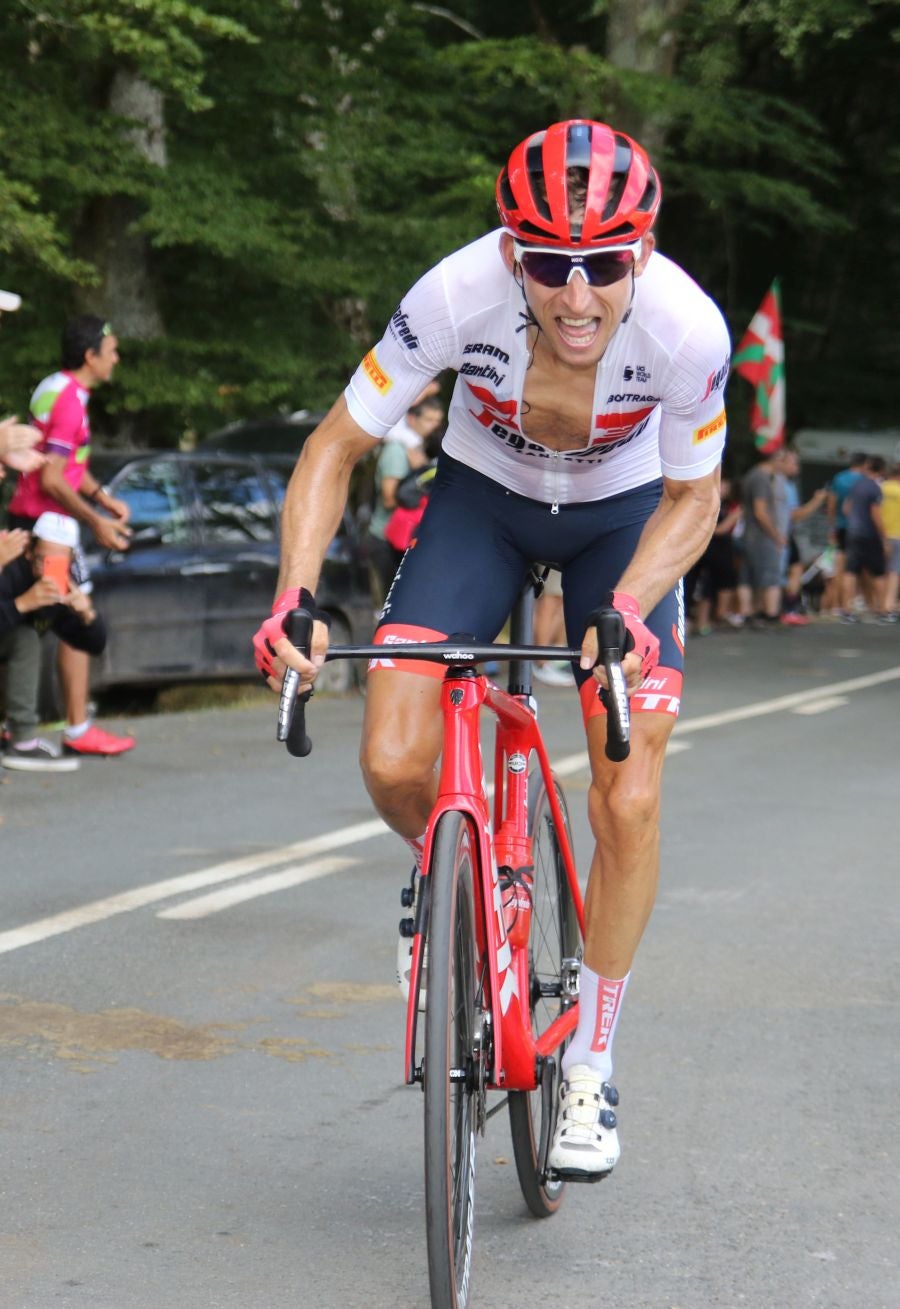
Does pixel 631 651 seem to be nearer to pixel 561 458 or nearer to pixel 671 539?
pixel 671 539

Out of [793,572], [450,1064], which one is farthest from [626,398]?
[793,572]

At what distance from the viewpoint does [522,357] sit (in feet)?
13.4

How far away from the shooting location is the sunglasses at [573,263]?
3.77 metres

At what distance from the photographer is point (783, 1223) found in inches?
167

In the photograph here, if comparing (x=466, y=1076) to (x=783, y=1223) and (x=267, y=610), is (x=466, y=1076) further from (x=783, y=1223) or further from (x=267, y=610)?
(x=267, y=610)

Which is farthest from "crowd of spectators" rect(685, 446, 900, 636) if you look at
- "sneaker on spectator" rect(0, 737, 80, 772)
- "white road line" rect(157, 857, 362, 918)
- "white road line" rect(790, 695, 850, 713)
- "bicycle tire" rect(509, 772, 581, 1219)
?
"bicycle tire" rect(509, 772, 581, 1219)

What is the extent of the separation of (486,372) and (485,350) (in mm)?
52

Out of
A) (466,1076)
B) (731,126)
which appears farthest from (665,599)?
(731,126)

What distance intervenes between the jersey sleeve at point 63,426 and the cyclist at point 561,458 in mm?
6086

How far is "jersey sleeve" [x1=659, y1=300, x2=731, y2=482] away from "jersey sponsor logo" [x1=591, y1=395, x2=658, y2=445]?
0.05 meters

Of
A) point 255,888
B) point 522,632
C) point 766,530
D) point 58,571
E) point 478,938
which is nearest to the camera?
point 478,938

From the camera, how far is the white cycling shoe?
4.09m

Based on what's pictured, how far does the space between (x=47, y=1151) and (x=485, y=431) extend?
179 centimetres

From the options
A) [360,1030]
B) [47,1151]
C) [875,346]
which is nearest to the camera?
[47,1151]
